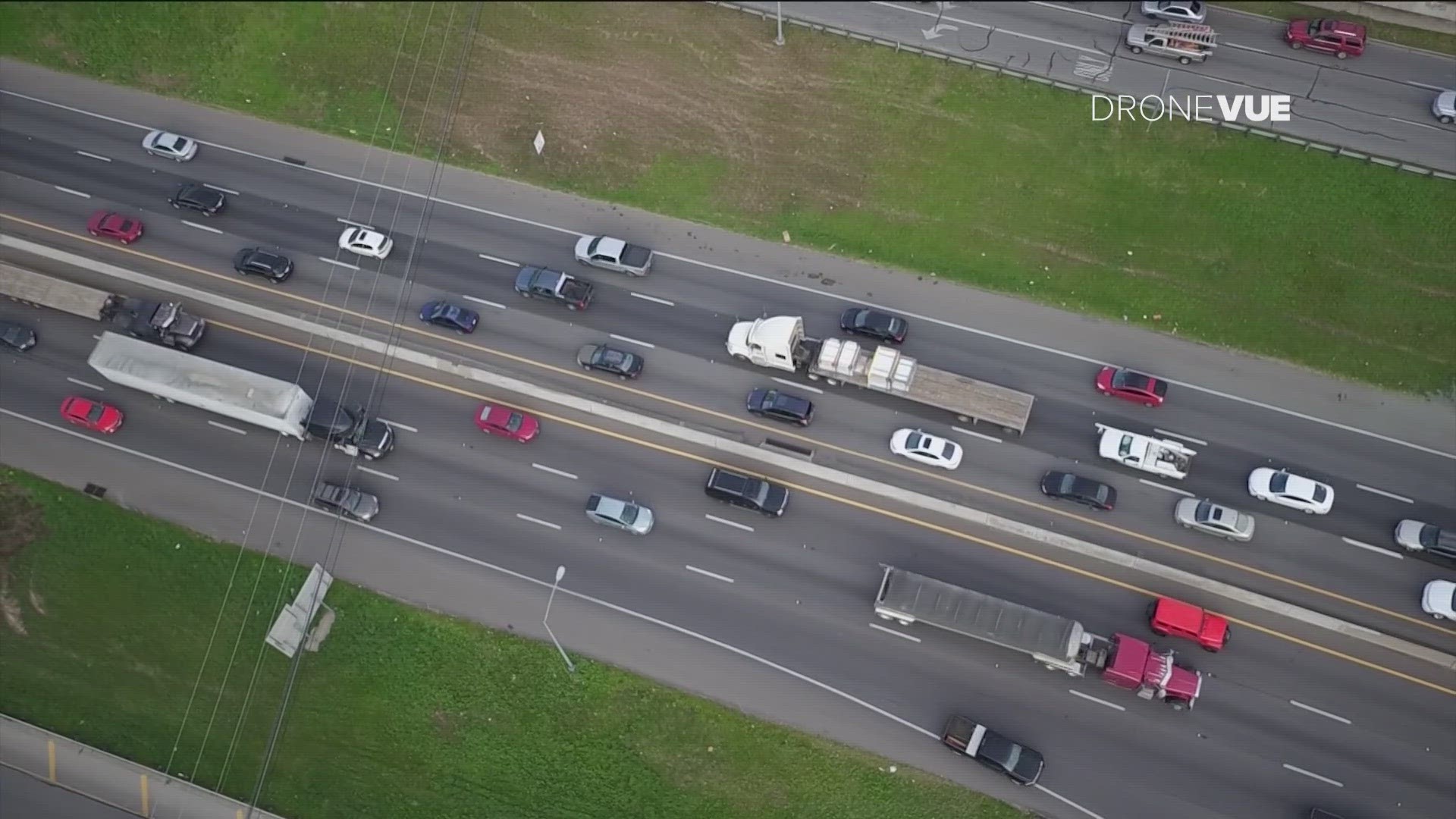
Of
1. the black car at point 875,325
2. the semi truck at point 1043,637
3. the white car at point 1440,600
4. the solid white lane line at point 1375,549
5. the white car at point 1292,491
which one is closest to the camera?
the semi truck at point 1043,637

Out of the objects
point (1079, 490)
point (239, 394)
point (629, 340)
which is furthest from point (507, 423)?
point (1079, 490)

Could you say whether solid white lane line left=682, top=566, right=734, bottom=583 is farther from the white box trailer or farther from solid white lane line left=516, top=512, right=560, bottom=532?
the white box trailer

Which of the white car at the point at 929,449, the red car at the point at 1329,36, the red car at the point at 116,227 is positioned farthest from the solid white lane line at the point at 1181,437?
the red car at the point at 116,227

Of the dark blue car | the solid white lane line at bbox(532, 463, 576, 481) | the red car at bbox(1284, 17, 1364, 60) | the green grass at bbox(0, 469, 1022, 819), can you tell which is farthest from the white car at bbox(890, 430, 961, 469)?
the red car at bbox(1284, 17, 1364, 60)

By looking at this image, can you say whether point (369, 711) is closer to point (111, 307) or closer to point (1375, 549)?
point (111, 307)

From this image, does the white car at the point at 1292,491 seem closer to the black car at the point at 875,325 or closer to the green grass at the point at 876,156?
the green grass at the point at 876,156

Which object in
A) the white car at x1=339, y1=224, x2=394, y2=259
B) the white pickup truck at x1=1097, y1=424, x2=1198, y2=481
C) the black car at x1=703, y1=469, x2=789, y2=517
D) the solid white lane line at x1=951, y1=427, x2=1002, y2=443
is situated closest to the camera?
the white pickup truck at x1=1097, y1=424, x2=1198, y2=481
